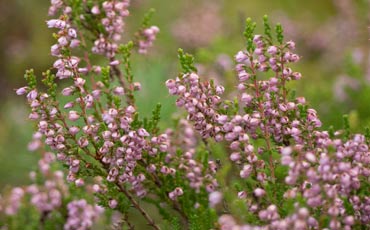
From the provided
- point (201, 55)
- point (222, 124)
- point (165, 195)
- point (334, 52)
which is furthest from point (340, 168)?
point (334, 52)

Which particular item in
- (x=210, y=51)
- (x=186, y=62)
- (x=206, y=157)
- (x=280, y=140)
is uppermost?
(x=210, y=51)

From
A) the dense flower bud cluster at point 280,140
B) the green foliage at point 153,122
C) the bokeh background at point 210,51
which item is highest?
the bokeh background at point 210,51

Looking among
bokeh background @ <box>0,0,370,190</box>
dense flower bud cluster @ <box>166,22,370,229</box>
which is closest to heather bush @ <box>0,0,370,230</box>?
dense flower bud cluster @ <box>166,22,370,229</box>

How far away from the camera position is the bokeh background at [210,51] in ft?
14.0

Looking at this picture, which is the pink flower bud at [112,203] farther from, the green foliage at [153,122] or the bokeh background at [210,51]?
the bokeh background at [210,51]

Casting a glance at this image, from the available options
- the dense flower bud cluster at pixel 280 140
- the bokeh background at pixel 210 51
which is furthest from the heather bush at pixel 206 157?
the bokeh background at pixel 210 51

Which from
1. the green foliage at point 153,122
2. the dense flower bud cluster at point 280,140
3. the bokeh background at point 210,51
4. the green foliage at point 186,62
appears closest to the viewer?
the dense flower bud cluster at point 280,140

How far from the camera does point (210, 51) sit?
5.18 metres

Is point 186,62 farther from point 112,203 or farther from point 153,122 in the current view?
point 112,203

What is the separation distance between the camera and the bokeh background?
167 inches

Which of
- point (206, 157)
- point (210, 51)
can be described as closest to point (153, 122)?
point (206, 157)

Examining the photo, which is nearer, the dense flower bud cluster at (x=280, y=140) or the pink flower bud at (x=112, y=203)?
the dense flower bud cluster at (x=280, y=140)

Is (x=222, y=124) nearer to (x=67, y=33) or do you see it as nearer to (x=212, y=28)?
(x=67, y=33)

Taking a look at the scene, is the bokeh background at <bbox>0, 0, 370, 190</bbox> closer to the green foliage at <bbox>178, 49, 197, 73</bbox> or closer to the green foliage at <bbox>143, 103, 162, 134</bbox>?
the green foliage at <bbox>143, 103, 162, 134</bbox>
